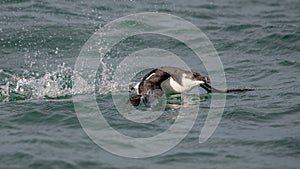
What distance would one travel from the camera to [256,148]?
910 centimetres

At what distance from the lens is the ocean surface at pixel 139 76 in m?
8.78

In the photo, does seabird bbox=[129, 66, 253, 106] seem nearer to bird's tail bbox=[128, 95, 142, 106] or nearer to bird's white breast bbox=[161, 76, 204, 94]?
bird's white breast bbox=[161, 76, 204, 94]

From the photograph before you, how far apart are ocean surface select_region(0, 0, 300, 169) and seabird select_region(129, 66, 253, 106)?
1.41ft

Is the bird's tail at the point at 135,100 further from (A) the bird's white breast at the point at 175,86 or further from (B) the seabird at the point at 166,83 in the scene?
(A) the bird's white breast at the point at 175,86

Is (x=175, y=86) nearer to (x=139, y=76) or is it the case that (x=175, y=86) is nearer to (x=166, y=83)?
(x=166, y=83)

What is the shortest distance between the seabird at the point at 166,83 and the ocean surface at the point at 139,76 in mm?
431

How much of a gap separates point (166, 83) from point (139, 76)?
2.05 meters

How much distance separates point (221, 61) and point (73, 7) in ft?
17.5

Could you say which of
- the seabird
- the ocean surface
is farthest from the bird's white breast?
the ocean surface

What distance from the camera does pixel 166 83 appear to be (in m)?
11.6

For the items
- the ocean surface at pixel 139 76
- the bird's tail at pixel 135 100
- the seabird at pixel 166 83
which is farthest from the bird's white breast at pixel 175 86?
the bird's tail at pixel 135 100

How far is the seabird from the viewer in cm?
1107

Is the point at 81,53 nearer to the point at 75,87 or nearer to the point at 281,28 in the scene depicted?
the point at 75,87

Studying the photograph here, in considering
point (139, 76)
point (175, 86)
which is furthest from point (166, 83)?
point (139, 76)
